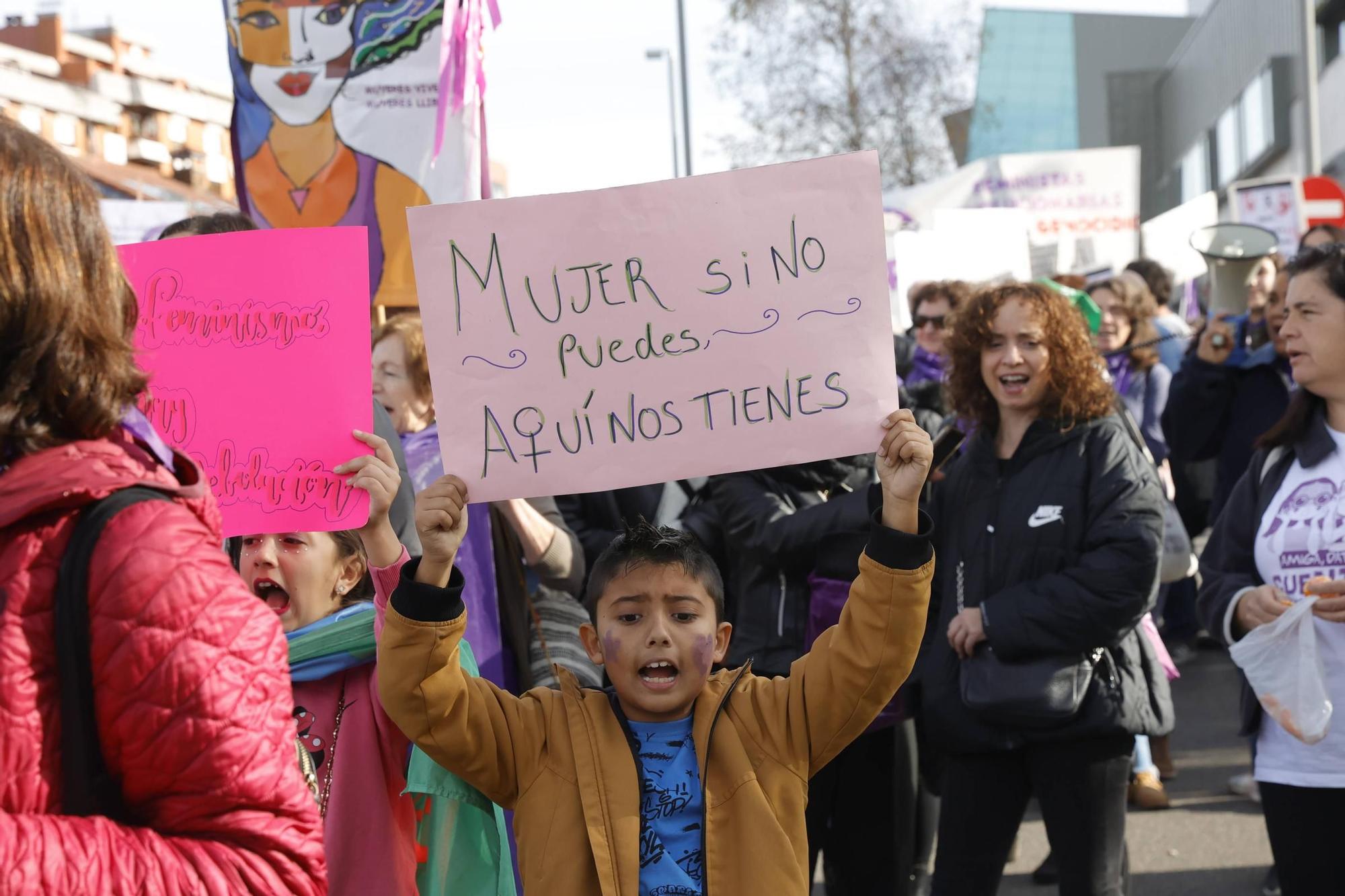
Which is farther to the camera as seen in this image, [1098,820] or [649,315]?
[1098,820]

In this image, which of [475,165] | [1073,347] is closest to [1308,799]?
[1073,347]

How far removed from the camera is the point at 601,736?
8.77 ft

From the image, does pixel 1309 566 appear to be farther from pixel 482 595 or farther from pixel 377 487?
pixel 377 487

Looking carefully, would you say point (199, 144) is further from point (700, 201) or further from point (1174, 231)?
point (700, 201)

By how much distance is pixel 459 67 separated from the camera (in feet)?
15.0

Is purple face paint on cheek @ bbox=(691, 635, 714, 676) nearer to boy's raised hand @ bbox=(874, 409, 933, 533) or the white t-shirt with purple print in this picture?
boy's raised hand @ bbox=(874, 409, 933, 533)

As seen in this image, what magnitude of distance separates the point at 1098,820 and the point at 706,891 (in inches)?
58.8

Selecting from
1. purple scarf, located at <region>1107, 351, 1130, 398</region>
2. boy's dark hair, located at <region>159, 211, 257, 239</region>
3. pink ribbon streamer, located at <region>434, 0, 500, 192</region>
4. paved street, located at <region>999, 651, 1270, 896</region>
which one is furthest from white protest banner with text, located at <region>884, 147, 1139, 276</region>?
boy's dark hair, located at <region>159, 211, 257, 239</region>

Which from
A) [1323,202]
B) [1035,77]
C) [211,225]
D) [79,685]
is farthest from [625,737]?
[1035,77]

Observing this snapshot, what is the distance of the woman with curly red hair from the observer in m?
3.71

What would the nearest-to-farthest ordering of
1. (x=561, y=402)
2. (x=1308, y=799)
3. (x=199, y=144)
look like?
(x=561, y=402) < (x=1308, y=799) < (x=199, y=144)

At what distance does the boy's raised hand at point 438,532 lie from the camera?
99.1 inches

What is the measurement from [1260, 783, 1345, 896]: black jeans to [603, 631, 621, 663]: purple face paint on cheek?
64.1 inches

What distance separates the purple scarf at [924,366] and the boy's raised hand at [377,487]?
4.37 meters
